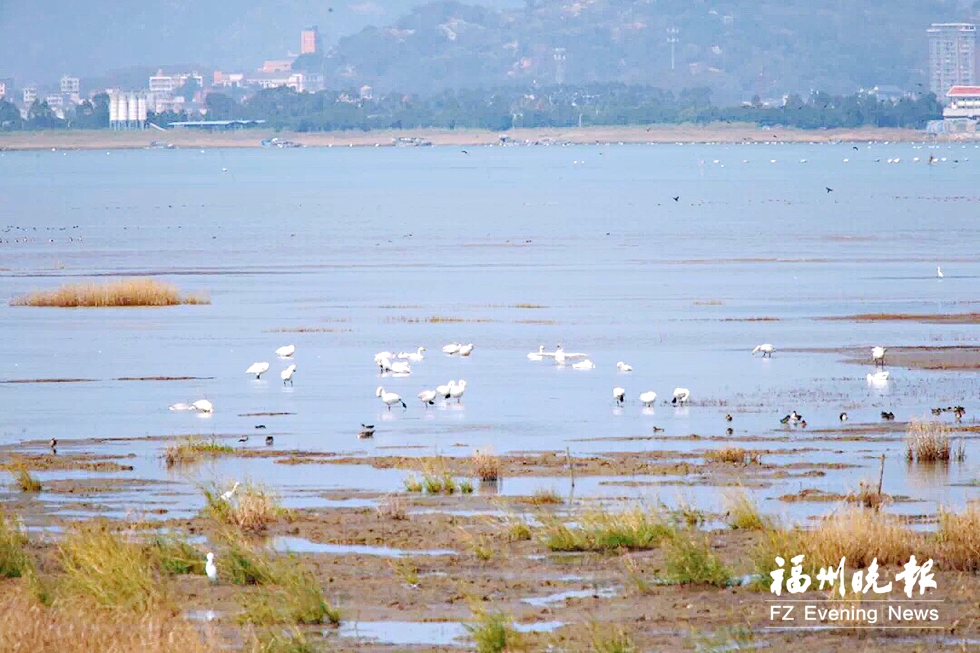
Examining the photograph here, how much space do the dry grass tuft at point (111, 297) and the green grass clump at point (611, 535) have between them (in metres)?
32.8

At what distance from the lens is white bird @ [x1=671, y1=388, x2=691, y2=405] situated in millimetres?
27625

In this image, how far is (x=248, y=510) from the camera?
17.5 meters

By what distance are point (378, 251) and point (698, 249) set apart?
40.0 ft

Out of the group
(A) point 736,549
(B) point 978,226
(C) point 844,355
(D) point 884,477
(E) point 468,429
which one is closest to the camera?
(A) point 736,549

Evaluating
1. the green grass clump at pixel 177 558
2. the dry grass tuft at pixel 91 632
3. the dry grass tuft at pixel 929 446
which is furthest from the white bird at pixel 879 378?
the dry grass tuft at pixel 91 632

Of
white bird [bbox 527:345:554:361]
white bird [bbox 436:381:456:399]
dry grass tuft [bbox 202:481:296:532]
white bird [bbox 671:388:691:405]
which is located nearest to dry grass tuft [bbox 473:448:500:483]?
dry grass tuft [bbox 202:481:296:532]

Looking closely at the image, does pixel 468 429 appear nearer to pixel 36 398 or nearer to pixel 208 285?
pixel 36 398

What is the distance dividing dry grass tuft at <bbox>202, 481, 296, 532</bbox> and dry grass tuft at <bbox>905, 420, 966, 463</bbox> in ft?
25.0

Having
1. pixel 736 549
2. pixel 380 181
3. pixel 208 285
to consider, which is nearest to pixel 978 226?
pixel 208 285

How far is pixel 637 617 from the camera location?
45.3 ft

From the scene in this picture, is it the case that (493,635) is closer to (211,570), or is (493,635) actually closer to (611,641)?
(611,641)

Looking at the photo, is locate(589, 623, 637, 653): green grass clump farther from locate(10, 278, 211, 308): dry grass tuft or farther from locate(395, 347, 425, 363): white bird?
locate(10, 278, 211, 308): dry grass tuft

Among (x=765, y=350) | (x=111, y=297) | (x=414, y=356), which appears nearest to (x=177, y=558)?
(x=414, y=356)

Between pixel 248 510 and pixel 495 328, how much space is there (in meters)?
23.8
